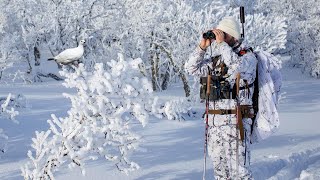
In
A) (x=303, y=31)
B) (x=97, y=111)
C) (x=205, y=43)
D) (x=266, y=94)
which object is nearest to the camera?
(x=205, y=43)

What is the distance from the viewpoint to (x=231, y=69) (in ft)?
15.0

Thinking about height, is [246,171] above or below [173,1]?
below

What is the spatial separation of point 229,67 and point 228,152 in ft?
2.80

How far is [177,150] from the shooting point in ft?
29.0

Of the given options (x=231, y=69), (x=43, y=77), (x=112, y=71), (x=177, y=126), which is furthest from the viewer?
(x=43, y=77)

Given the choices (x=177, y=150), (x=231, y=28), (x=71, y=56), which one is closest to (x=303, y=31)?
(x=71, y=56)

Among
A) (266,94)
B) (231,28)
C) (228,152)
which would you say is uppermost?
(231,28)

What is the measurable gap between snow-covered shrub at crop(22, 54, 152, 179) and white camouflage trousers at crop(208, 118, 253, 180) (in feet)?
2.74

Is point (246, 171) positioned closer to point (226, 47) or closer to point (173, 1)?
point (226, 47)

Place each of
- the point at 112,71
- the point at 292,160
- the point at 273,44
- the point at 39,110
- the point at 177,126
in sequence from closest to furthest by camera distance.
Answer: the point at 112,71, the point at 292,160, the point at 177,126, the point at 39,110, the point at 273,44

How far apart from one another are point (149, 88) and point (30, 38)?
77.7ft

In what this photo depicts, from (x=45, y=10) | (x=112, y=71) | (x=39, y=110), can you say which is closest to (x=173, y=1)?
(x=39, y=110)

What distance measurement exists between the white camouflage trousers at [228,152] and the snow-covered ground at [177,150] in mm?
1006

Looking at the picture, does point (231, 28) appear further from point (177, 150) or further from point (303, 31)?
point (303, 31)
